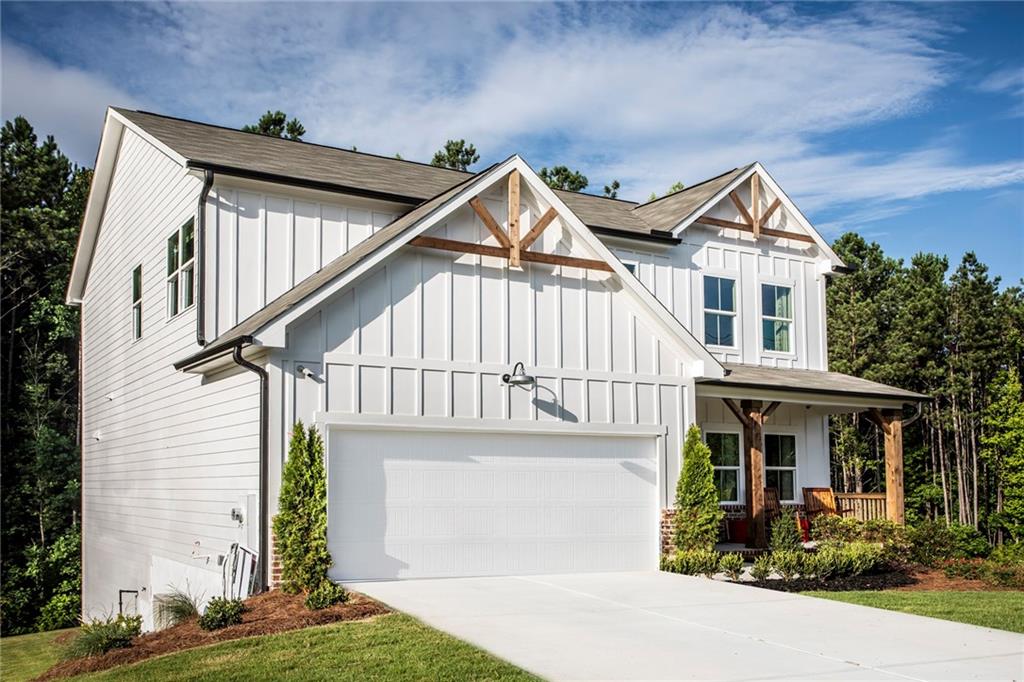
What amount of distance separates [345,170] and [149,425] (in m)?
A: 5.75

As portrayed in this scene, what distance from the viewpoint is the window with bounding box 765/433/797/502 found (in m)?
21.3

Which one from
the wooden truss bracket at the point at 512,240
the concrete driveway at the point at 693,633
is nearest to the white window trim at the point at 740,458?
the wooden truss bracket at the point at 512,240

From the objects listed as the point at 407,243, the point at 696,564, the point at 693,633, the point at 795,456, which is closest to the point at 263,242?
the point at 407,243

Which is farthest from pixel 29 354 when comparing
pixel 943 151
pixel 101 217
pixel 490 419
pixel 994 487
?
pixel 994 487

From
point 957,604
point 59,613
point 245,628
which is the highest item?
point 245,628

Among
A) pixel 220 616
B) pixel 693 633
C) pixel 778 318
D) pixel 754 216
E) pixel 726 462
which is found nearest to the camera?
pixel 693 633

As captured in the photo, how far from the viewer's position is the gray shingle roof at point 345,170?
16062mm

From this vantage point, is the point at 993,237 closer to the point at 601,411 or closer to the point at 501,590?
the point at 601,411

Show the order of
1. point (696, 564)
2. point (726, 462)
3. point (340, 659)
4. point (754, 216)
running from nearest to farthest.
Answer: point (340, 659)
point (696, 564)
point (726, 462)
point (754, 216)

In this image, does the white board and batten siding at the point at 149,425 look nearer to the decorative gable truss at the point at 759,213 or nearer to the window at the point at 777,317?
the decorative gable truss at the point at 759,213

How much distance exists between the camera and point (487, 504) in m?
14.6

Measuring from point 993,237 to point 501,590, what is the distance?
2848 centimetres

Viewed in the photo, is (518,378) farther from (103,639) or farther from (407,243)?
(103,639)

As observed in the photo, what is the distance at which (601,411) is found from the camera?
51.3 feet
